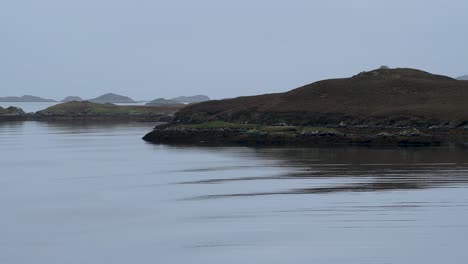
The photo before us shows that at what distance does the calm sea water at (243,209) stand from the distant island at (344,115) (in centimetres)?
916

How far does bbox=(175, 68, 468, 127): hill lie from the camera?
71375mm

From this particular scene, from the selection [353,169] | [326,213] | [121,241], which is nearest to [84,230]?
[121,241]

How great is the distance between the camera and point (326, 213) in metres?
31.5

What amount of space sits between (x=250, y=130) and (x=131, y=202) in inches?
1444

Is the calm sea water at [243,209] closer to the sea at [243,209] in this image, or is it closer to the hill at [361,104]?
the sea at [243,209]

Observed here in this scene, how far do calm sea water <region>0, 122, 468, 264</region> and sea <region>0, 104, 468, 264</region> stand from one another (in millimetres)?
62

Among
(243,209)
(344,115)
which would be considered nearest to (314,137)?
(344,115)

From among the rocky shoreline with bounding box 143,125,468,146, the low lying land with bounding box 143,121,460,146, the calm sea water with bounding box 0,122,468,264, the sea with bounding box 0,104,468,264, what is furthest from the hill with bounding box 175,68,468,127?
the calm sea water with bounding box 0,122,468,264

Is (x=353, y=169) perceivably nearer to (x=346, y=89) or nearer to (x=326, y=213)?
(x=326, y=213)

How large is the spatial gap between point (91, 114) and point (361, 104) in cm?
8708

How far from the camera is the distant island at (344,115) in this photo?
66.6 metres

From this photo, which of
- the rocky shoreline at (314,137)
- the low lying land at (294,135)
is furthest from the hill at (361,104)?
the rocky shoreline at (314,137)

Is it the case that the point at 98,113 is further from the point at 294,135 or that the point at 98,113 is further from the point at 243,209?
the point at 243,209

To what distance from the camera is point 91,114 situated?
514ft
